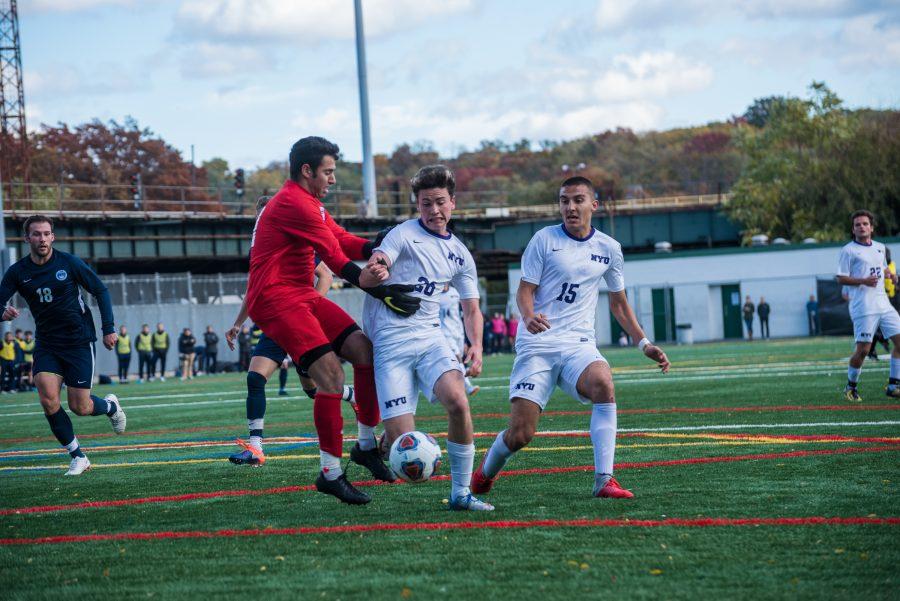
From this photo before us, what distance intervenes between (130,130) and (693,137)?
65.8m

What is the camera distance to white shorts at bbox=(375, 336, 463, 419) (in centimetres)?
693

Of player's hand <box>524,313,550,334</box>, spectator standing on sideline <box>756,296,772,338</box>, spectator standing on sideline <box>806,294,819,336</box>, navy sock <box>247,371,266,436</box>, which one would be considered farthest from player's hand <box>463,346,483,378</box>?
spectator standing on sideline <box>806,294,819,336</box>

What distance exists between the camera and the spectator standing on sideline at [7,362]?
31000 mm

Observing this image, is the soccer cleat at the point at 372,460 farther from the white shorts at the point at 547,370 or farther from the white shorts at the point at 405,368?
the white shorts at the point at 547,370

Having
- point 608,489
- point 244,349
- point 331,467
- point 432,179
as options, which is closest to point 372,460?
point 331,467

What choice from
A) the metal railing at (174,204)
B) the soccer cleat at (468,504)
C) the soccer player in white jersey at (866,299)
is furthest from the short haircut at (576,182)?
the metal railing at (174,204)

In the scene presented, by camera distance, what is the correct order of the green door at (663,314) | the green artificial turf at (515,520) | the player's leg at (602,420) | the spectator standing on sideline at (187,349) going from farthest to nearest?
1. the green door at (663,314)
2. the spectator standing on sideline at (187,349)
3. the player's leg at (602,420)
4. the green artificial turf at (515,520)

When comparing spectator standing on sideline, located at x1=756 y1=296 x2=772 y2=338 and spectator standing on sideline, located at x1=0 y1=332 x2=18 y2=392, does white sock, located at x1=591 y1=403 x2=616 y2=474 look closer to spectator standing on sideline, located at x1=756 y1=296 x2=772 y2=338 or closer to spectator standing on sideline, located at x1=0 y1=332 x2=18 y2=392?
spectator standing on sideline, located at x1=0 y1=332 x2=18 y2=392

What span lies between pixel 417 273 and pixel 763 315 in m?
39.3

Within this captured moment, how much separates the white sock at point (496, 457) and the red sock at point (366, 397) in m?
0.84

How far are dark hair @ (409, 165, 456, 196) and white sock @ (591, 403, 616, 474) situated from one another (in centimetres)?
165

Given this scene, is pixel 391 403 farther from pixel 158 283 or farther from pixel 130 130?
pixel 130 130

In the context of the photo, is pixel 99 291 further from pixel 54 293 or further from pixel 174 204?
pixel 174 204

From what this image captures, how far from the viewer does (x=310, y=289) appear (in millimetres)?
7352
